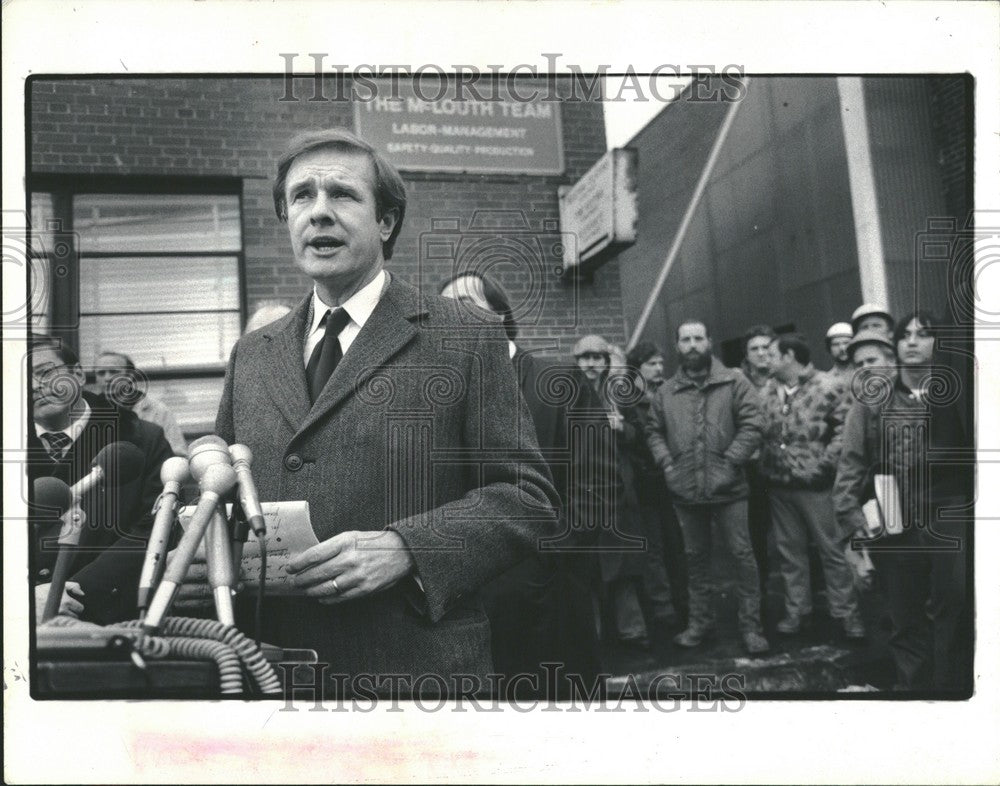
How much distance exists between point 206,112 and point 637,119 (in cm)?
138

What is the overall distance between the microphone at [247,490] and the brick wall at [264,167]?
0.57m

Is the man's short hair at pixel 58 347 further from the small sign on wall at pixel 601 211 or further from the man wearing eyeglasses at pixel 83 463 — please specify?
the small sign on wall at pixel 601 211

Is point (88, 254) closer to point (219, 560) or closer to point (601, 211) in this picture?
point (219, 560)

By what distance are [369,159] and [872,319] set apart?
1653 mm

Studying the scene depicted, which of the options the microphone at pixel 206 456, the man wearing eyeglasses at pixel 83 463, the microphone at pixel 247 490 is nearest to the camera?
the microphone at pixel 247 490

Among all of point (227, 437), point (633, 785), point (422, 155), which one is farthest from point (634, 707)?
point (422, 155)

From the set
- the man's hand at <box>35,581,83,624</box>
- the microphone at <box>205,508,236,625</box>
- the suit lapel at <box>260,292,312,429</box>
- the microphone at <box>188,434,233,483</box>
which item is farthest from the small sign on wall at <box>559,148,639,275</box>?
the man's hand at <box>35,581,83,624</box>

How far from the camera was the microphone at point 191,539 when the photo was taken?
2.44m

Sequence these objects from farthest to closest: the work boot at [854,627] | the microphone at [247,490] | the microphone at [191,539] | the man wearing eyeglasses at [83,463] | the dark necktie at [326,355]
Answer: the work boot at [854,627], the man wearing eyeglasses at [83,463], the dark necktie at [326,355], the microphone at [191,539], the microphone at [247,490]

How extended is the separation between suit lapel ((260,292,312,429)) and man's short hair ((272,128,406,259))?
0.32m

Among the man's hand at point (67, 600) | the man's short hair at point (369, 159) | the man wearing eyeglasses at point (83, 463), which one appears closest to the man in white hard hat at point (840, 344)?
the man's short hair at point (369, 159)

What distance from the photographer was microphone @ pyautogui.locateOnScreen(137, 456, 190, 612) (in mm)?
2477

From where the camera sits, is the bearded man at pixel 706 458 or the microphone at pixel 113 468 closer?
the microphone at pixel 113 468

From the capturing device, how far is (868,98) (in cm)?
303
